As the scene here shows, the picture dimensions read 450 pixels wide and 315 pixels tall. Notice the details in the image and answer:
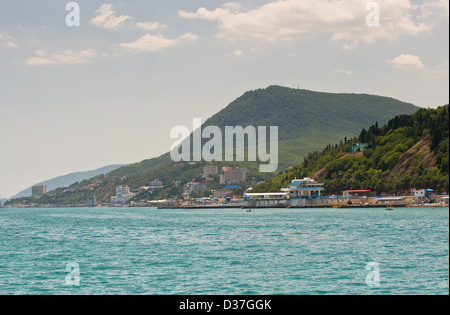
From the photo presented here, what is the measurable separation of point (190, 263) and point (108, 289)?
11.0 meters

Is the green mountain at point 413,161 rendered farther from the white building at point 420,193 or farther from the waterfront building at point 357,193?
the white building at point 420,193

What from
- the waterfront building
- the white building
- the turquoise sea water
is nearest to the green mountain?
the waterfront building

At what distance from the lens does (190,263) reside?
42.9 meters

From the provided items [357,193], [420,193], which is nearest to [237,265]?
[420,193]

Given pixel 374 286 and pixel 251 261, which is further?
pixel 251 261

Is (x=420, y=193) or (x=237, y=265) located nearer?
(x=237, y=265)

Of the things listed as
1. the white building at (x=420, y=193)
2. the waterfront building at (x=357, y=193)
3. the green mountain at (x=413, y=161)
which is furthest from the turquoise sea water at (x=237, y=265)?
the waterfront building at (x=357, y=193)

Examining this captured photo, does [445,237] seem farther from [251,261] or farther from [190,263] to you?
[190,263]

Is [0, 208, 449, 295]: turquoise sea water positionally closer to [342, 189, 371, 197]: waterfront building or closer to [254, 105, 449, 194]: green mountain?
[254, 105, 449, 194]: green mountain

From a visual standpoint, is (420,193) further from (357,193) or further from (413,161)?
(357,193)
